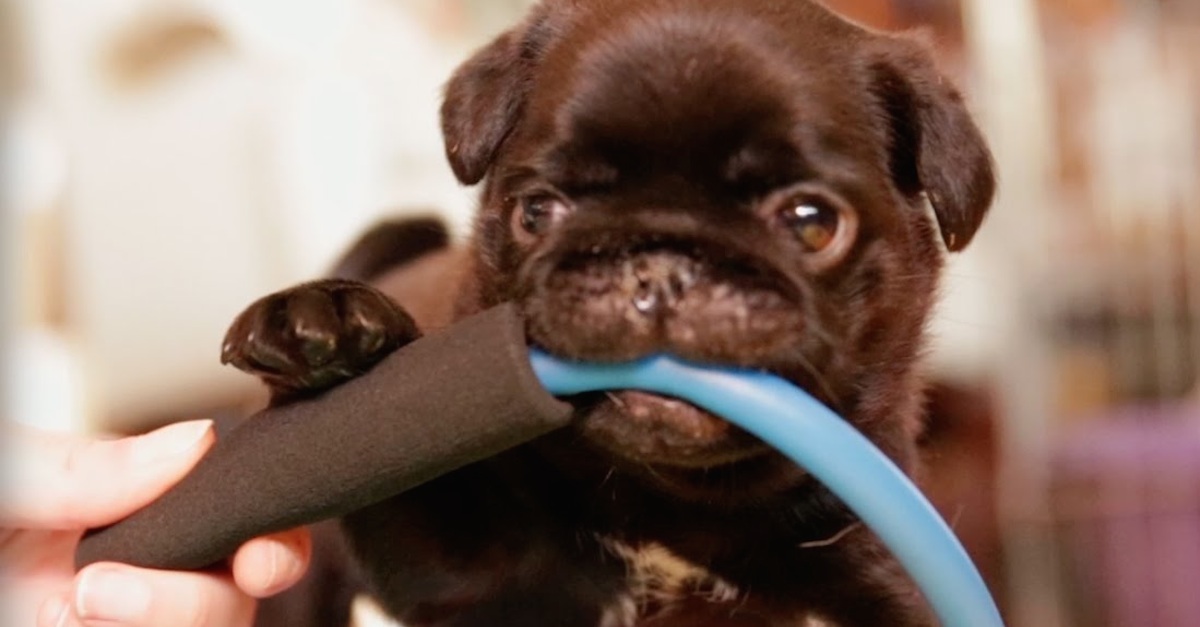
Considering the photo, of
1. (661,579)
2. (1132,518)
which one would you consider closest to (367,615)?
(661,579)

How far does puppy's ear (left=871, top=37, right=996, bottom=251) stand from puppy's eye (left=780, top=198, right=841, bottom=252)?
8.2 inches

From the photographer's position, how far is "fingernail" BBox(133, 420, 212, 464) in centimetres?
120

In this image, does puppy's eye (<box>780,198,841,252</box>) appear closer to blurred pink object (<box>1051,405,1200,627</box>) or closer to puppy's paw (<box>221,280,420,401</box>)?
puppy's paw (<box>221,280,420,401</box>)

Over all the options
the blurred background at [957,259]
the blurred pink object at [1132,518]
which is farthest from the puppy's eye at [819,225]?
the blurred pink object at [1132,518]

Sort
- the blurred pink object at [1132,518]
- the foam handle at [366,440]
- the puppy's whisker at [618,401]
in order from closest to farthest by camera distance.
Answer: the foam handle at [366,440] < the puppy's whisker at [618,401] < the blurred pink object at [1132,518]

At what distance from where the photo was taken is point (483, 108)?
4.72 feet

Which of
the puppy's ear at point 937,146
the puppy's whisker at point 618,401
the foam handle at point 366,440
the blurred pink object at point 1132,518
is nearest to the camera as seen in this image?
the foam handle at point 366,440

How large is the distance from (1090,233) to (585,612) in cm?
234

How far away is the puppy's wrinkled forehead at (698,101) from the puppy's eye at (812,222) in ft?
0.11

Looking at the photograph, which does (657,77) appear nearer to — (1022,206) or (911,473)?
(911,473)

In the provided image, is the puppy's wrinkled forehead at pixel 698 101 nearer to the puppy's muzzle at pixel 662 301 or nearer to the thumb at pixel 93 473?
the puppy's muzzle at pixel 662 301

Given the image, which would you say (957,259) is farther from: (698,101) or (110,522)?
(110,522)

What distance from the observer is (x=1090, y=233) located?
3291 millimetres

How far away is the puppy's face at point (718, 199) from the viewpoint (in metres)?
1.08
